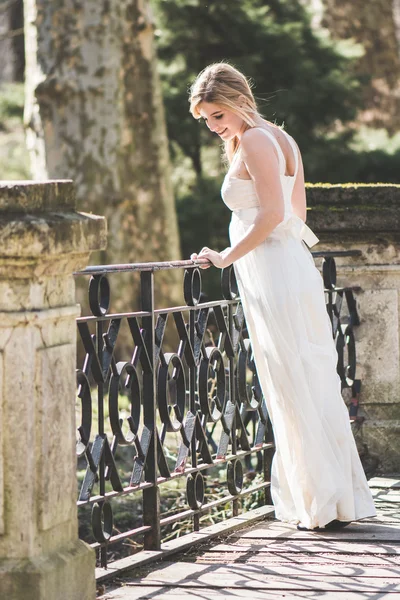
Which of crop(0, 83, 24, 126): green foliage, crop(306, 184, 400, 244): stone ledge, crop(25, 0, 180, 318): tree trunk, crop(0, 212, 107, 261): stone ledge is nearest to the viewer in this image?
crop(0, 212, 107, 261): stone ledge

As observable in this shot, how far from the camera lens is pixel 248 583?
3.80m

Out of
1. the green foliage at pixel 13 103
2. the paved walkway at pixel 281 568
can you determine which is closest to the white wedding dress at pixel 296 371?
the paved walkway at pixel 281 568

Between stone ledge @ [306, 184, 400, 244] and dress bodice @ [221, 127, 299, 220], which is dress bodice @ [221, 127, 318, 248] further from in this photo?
stone ledge @ [306, 184, 400, 244]

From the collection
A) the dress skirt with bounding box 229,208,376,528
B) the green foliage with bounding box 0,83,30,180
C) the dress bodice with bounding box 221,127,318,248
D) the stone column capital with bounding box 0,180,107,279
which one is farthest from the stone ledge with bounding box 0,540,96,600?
the green foliage with bounding box 0,83,30,180

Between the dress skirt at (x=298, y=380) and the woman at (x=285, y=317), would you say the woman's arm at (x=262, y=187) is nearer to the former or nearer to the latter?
the woman at (x=285, y=317)

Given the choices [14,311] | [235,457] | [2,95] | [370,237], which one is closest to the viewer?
[14,311]

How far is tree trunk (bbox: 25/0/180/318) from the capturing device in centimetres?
1156

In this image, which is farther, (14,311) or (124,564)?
(124,564)

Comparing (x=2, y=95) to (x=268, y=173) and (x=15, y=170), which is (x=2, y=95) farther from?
(x=268, y=173)

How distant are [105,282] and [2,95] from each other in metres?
10.6

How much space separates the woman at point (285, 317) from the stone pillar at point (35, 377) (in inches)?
52.3

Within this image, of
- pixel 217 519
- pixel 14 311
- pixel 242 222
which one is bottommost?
pixel 217 519

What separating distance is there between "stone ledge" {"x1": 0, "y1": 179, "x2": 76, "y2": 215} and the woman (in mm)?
1311

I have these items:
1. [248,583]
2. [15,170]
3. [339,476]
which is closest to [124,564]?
[248,583]
